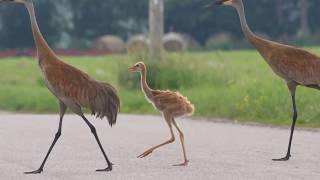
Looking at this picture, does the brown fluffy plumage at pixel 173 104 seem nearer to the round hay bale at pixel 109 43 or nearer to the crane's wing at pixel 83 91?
the crane's wing at pixel 83 91

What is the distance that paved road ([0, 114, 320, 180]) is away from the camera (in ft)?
38.0

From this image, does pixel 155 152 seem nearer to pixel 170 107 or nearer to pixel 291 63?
pixel 170 107

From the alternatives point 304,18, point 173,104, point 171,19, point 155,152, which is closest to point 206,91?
point 155,152

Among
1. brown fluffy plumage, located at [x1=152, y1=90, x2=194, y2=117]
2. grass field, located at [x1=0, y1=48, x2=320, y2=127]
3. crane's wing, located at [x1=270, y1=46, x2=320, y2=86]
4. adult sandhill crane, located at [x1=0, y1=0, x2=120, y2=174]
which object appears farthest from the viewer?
grass field, located at [x1=0, y1=48, x2=320, y2=127]

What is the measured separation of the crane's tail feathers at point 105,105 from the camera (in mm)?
11750

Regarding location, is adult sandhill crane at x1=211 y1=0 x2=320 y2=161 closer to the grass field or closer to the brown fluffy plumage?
the brown fluffy plumage

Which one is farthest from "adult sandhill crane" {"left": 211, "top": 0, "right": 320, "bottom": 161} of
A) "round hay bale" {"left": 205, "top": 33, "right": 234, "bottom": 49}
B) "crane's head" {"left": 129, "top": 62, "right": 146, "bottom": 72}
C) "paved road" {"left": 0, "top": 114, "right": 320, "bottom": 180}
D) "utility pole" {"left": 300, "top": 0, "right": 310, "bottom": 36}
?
"utility pole" {"left": 300, "top": 0, "right": 310, "bottom": 36}

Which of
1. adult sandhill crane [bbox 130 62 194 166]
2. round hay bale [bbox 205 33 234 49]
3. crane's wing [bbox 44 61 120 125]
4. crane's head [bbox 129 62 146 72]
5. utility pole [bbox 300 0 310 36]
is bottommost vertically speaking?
round hay bale [bbox 205 33 234 49]

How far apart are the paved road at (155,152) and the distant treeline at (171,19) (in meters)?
41.9

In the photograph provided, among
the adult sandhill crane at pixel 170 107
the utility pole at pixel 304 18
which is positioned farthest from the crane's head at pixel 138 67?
the utility pole at pixel 304 18

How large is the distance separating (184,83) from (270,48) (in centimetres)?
1449

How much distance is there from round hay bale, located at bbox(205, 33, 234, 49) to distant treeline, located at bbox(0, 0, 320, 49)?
5.15 ft

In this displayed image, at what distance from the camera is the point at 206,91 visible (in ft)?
83.7

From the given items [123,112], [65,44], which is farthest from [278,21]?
[123,112]
